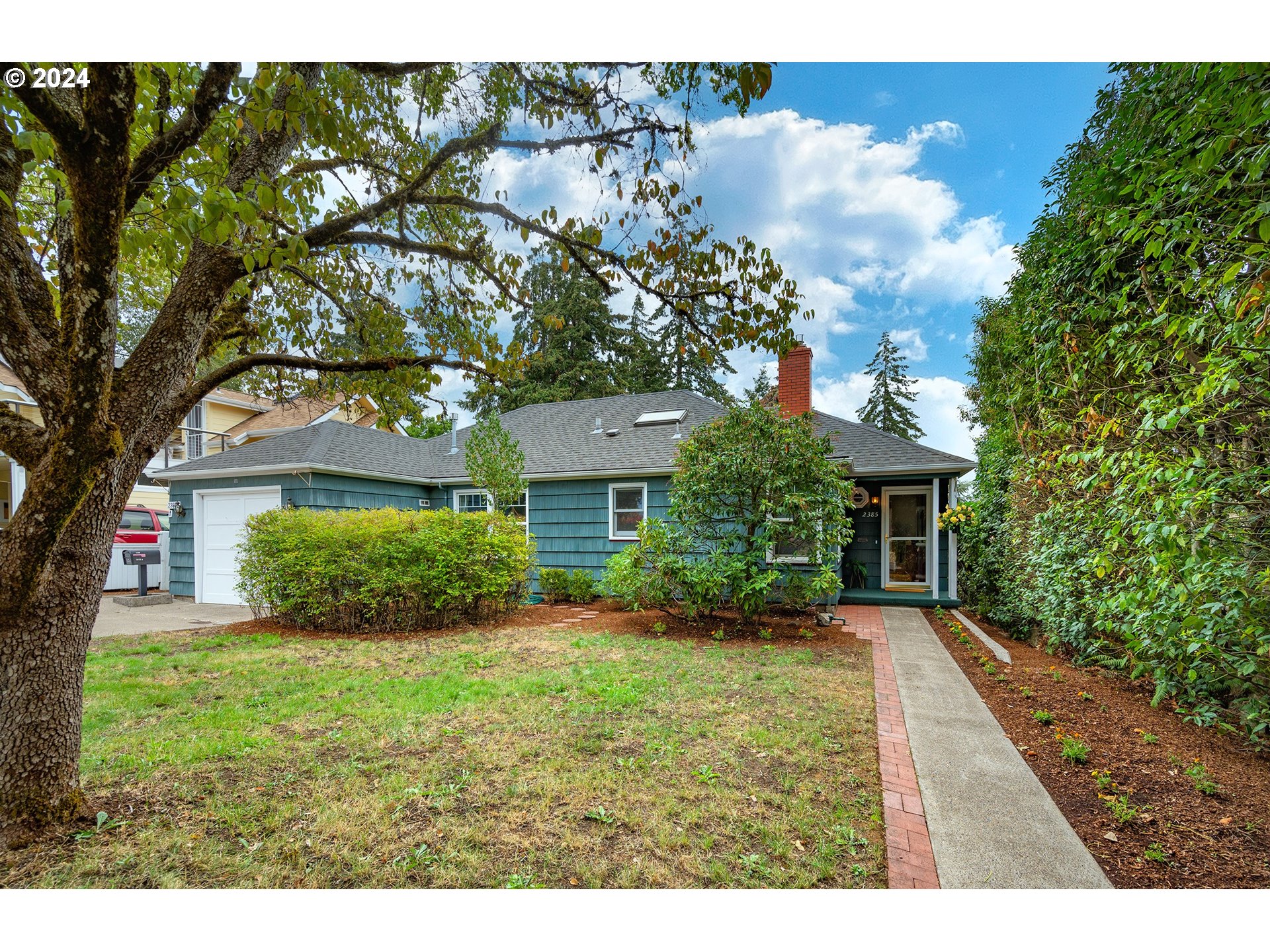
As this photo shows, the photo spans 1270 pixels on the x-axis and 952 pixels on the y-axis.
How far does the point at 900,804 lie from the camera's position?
252cm

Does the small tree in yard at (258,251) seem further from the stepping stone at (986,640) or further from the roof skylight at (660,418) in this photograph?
the roof skylight at (660,418)

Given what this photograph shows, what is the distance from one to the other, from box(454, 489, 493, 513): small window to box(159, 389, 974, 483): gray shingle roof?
A: 0.36m

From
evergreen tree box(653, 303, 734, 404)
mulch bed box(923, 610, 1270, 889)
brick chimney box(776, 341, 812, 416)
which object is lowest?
mulch bed box(923, 610, 1270, 889)

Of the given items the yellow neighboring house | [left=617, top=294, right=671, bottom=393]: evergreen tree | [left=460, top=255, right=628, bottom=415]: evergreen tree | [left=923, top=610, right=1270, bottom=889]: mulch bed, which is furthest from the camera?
[left=617, top=294, right=671, bottom=393]: evergreen tree

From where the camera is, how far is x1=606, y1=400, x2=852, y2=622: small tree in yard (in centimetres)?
664

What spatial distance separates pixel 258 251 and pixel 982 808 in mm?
4023

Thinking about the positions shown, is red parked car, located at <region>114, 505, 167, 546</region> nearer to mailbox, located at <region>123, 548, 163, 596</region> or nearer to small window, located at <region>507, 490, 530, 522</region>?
mailbox, located at <region>123, 548, 163, 596</region>

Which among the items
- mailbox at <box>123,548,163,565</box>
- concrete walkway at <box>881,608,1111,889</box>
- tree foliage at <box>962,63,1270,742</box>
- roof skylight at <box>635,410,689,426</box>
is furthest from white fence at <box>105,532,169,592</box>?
tree foliage at <box>962,63,1270,742</box>

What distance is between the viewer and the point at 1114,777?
2830 millimetres

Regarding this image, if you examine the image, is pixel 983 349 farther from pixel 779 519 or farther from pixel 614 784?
pixel 614 784

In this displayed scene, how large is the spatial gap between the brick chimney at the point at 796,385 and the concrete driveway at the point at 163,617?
9.36 m

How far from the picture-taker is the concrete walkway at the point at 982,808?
2.02 m

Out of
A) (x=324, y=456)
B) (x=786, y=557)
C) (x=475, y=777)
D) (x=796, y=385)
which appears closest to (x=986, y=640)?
(x=786, y=557)
